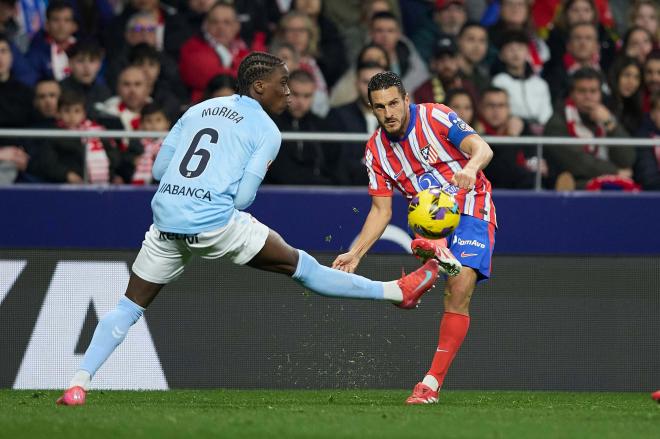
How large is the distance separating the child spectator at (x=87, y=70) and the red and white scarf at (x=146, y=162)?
118cm

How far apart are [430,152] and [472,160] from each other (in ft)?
2.57

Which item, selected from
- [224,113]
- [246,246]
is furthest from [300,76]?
[246,246]

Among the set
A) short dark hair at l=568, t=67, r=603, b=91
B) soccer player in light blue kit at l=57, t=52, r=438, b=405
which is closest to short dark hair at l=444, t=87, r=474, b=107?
short dark hair at l=568, t=67, r=603, b=91

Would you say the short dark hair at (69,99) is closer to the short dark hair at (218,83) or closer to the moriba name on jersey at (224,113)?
the short dark hair at (218,83)

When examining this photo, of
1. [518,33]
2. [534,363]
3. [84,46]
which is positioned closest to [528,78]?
[518,33]

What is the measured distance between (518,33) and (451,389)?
4.13 meters

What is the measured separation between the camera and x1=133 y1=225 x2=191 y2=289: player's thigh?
763 cm

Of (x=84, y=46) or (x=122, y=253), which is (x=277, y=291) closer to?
(x=122, y=253)

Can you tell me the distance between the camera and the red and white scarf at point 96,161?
10.6 m

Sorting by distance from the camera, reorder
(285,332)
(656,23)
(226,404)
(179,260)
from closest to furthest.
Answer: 1. (179,260)
2. (226,404)
3. (285,332)
4. (656,23)

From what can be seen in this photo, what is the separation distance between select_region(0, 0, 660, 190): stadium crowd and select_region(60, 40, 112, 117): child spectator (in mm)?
13

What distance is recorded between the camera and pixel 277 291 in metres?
10.6

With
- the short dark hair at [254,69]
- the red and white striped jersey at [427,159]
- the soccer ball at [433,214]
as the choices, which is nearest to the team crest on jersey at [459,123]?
the red and white striped jersey at [427,159]

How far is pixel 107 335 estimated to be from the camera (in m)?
7.63
